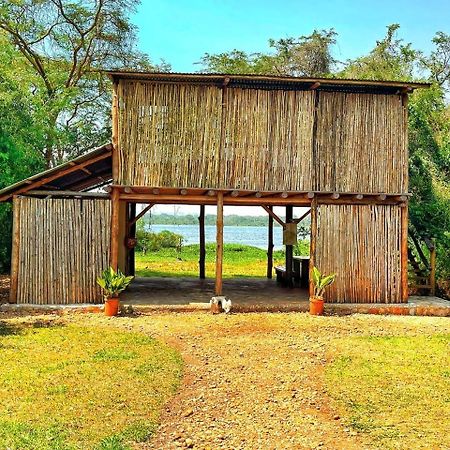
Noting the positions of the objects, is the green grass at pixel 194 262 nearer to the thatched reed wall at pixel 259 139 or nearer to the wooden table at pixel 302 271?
the wooden table at pixel 302 271

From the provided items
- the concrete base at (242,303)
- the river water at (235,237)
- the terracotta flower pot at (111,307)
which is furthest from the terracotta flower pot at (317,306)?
the river water at (235,237)

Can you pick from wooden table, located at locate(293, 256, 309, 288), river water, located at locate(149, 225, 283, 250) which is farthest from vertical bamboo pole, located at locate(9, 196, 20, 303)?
river water, located at locate(149, 225, 283, 250)

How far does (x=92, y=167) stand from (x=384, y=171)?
24.0 feet

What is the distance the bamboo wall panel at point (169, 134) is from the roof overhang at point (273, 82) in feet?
0.65

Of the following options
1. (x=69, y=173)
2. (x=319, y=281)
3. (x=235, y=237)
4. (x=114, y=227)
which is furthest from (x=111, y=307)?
(x=235, y=237)

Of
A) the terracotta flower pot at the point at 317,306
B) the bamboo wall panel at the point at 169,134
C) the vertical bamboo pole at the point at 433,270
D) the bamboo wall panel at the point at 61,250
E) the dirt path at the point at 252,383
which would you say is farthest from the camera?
the vertical bamboo pole at the point at 433,270

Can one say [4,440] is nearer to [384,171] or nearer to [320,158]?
[320,158]

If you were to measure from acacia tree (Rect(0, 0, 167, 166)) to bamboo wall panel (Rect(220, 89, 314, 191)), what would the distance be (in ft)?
29.4

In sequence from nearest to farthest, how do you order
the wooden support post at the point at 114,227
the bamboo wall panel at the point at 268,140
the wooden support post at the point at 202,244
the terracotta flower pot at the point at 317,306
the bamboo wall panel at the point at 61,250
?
1. the terracotta flower pot at the point at 317,306
2. the bamboo wall panel at the point at 61,250
3. the wooden support post at the point at 114,227
4. the bamboo wall panel at the point at 268,140
5. the wooden support post at the point at 202,244

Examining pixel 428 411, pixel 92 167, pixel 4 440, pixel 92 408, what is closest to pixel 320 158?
pixel 92 167

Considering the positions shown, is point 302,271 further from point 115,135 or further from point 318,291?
point 115,135

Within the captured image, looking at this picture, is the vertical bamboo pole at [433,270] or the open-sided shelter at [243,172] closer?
the open-sided shelter at [243,172]

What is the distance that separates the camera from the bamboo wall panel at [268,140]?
1280 cm

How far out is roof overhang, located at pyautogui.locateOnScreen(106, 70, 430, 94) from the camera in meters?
12.2
